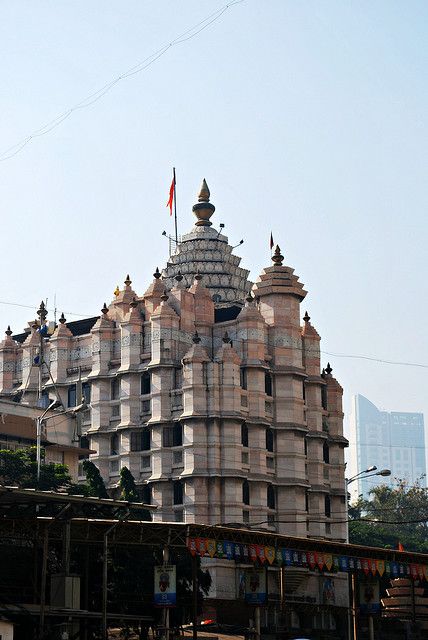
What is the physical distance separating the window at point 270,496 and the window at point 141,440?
360 inches

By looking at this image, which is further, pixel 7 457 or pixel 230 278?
pixel 230 278

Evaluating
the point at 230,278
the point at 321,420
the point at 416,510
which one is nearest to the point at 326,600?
the point at 321,420

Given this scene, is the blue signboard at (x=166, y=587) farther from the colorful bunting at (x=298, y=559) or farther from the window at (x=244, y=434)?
the window at (x=244, y=434)

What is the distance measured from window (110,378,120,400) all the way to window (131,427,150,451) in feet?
12.3

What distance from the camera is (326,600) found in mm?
90188

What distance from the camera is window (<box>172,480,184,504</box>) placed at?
89.8 meters

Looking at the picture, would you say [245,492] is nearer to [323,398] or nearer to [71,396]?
[323,398]

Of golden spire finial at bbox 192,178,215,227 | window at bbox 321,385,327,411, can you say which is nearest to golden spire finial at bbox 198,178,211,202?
golden spire finial at bbox 192,178,215,227

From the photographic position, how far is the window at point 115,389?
315ft

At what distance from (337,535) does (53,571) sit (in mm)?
49327

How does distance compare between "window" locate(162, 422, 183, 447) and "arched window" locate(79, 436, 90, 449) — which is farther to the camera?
"arched window" locate(79, 436, 90, 449)

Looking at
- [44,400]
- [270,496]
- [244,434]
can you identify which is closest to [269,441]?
[244,434]

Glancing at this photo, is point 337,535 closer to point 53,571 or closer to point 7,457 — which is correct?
point 7,457

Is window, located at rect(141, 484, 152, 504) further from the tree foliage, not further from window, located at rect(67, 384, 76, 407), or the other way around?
the tree foliage
